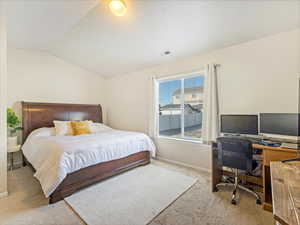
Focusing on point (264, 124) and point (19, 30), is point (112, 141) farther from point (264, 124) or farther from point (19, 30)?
point (19, 30)

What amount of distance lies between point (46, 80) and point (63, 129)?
150cm

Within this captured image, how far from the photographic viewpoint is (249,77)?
2623 mm

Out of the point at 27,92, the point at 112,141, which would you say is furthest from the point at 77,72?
the point at 112,141

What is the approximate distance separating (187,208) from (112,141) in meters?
1.61

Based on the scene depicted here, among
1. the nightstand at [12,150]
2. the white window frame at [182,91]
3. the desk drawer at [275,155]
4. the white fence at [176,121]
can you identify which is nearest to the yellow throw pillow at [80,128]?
the nightstand at [12,150]

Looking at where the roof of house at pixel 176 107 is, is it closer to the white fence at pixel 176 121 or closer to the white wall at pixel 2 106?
the white fence at pixel 176 121

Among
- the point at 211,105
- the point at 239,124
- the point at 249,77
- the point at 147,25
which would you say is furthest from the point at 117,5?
the point at 239,124

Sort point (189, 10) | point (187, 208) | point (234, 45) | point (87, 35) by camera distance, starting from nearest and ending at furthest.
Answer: point (187, 208) < point (189, 10) < point (234, 45) < point (87, 35)

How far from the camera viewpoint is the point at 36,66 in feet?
12.4

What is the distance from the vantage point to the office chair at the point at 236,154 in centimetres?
Answer: 204

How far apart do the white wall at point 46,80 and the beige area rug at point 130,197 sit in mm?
2851

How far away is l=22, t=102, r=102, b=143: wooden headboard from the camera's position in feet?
11.4

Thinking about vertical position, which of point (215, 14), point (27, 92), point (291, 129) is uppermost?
point (215, 14)

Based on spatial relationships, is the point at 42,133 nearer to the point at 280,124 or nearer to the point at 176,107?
the point at 176,107
